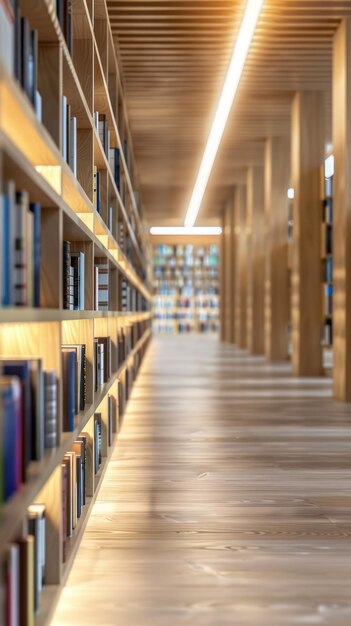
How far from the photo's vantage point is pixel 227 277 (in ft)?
70.6

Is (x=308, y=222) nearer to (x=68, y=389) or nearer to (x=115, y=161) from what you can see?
(x=115, y=161)

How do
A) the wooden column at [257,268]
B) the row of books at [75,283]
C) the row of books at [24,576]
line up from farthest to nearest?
the wooden column at [257,268] → the row of books at [75,283] → the row of books at [24,576]

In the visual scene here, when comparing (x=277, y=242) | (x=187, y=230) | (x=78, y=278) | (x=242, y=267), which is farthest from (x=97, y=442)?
(x=187, y=230)

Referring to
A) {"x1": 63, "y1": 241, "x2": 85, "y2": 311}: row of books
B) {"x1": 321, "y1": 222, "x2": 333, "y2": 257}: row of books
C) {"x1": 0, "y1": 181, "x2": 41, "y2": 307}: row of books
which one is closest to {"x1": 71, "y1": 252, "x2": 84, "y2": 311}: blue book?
{"x1": 63, "y1": 241, "x2": 85, "y2": 311}: row of books

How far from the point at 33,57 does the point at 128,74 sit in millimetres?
7315

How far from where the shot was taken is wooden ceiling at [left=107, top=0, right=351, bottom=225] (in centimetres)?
717

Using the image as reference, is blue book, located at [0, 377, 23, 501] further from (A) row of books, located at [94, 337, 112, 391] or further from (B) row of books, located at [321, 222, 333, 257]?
(B) row of books, located at [321, 222, 333, 257]

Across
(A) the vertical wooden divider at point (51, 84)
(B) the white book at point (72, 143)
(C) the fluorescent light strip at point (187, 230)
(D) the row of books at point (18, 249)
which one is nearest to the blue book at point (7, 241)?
(D) the row of books at point (18, 249)

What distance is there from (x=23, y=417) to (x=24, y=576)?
0.35 meters

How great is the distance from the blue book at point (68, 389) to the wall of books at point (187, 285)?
86.2 feet

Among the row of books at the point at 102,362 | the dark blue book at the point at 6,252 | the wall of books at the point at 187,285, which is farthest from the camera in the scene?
the wall of books at the point at 187,285

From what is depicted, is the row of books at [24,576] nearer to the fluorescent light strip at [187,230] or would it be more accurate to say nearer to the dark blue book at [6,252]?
the dark blue book at [6,252]

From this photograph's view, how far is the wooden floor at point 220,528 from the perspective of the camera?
2264mm

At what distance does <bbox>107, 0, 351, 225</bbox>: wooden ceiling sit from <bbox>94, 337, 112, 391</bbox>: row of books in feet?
11.9
